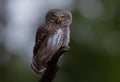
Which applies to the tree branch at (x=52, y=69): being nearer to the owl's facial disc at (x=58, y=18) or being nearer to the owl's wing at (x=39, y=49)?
the owl's wing at (x=39, y=49)

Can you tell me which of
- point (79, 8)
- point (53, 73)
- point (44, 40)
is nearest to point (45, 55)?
point (44, 40)

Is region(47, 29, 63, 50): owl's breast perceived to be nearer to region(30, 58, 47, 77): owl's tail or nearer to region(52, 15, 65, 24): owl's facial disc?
region(52, 15, 65, 24): owl's facial disc

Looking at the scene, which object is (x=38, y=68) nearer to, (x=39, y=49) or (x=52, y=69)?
(x=39, y=49)

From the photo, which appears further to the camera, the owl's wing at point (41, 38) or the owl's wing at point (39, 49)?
the owl's wing at point (41, 38)

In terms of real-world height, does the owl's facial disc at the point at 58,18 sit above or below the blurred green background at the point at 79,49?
above

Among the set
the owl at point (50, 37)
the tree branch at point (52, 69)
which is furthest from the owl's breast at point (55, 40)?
the tree branch at point (52, 69)

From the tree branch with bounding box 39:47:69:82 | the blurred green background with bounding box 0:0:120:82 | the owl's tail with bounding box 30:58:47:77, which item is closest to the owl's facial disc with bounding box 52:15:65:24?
the owl's tail with bounding box 30:58:47:77

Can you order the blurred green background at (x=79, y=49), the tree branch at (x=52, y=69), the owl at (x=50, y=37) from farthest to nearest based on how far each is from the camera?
1. the blurred green background at (x=79, y=49)
2. the owl at (x=50, y=37)
3. the tree branch at (x=52, y=69)

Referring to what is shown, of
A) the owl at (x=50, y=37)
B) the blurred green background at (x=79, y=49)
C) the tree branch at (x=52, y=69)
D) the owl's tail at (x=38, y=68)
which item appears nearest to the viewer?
the tree branch at (x=52, y=69)
